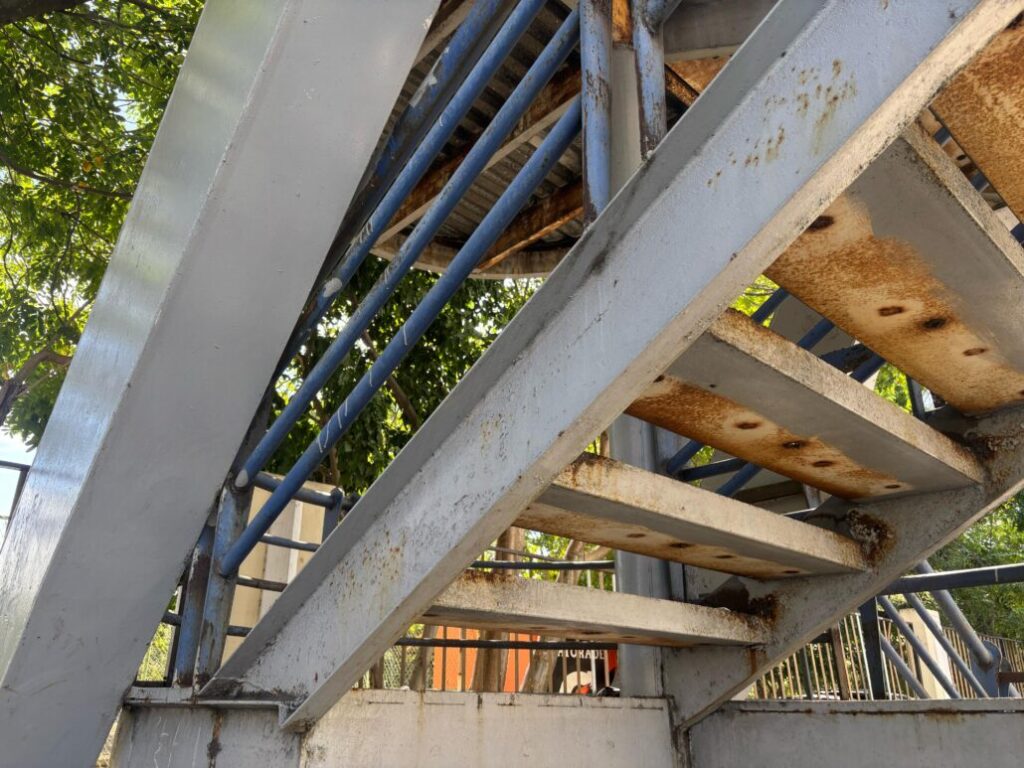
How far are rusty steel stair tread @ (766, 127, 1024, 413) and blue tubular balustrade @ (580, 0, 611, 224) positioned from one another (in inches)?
16.7

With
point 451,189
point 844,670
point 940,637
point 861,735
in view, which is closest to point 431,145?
point 451,189

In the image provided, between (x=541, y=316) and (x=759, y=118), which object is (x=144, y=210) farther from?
(x=759, y=118)

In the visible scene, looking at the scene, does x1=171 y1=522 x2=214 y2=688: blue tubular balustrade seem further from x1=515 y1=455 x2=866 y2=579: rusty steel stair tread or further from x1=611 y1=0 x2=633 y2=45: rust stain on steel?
x1=611 y1=0 x2=633 y2=45: rust stain on steel

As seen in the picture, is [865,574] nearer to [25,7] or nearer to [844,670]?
[844,670]

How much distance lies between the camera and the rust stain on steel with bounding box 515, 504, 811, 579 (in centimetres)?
226

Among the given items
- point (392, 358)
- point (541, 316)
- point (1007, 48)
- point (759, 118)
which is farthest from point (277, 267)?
point (1007, 48)

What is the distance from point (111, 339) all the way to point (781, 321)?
9.77 feet

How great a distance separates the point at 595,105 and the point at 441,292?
53cm

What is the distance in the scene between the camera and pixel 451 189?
6.37 ft

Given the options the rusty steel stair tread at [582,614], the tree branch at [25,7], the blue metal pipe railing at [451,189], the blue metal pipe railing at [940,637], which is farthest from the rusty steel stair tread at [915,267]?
the tree branch at [25,7]

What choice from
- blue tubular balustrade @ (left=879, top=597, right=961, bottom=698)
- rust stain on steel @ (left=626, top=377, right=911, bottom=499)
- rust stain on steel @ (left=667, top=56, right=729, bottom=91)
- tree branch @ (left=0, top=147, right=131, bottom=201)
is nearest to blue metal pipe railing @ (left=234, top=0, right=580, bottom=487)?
rust stain on steel @ (left=626, top=377, right=911, bottom=499)

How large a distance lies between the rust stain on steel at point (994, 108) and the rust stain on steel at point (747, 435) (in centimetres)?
76

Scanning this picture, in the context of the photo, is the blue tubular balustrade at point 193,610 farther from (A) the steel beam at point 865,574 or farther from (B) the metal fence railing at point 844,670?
(B) the metal fence railing at point 844,670

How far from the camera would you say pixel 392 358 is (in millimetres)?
2000
